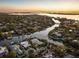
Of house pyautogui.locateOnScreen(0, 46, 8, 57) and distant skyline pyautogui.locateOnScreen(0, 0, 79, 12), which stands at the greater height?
distant skyline pyautogui.locateOnScreen(0, 0, 79, 12)

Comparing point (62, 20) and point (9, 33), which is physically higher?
point (62, 20)

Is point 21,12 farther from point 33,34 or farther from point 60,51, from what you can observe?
point 60,51

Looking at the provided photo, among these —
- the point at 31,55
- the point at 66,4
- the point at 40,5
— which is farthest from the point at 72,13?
the point at 31,55

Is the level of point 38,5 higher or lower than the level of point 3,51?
higher

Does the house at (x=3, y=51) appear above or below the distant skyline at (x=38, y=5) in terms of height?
below

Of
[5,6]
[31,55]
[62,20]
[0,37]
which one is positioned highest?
[5,6]

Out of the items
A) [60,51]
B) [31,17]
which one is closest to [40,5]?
[31,17]
